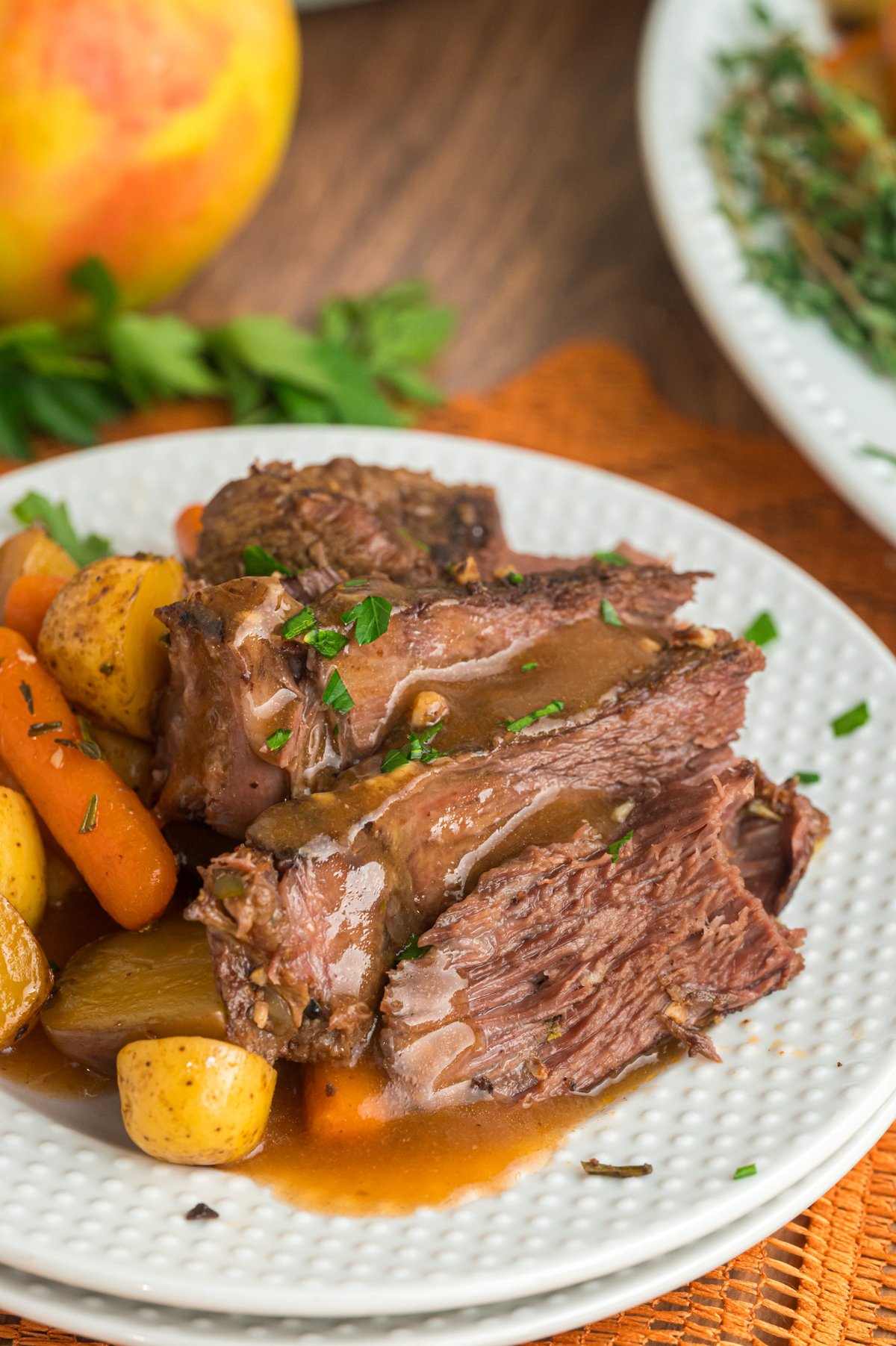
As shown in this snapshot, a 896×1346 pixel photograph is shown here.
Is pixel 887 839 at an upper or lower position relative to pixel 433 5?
lower

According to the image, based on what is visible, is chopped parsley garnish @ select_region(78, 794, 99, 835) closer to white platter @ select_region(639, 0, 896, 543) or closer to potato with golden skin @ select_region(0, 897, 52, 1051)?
potato with golden skin @ select_region(0, 897, 52, 1051)

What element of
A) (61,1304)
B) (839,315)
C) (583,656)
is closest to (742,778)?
(583,656)

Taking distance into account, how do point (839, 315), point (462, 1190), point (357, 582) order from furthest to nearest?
1. point (839, 315)
2. point (357, 582)
3. point (462, 1190)

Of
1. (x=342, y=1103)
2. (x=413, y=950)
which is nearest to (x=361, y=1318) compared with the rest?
(x=342, y=1103)

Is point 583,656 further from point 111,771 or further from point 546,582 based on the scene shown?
point 111,771

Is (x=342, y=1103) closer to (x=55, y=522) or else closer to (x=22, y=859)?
(x=22, y=859)

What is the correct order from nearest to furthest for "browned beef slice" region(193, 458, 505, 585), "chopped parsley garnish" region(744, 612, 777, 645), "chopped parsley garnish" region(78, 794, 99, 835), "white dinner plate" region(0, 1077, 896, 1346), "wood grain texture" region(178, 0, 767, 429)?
"white dinner plate" region(0, 1077, 896, 1346), "chopped parsley garnish" region(78, 794, 99, 835), "browned beef slice" region(193, 458, 505, 585), "chopped parsley garnish" region(744, 612, 777, 645), "wood grain texture" region(178, 0, 767, 429)

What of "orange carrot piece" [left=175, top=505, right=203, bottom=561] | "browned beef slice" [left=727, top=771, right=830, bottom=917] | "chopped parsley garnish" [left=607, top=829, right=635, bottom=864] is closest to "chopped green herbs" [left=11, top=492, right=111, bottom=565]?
"orange carrot piece" [left=175, top=505, right=203, bottom=561]
